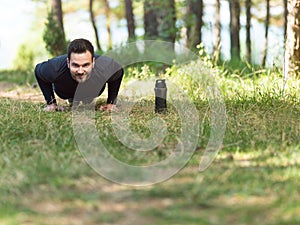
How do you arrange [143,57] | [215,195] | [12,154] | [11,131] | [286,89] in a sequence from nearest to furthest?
[215,195] < [12,154] < [11,131] < [286,89] < [143,57]

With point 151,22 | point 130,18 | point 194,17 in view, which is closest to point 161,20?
point 151,22

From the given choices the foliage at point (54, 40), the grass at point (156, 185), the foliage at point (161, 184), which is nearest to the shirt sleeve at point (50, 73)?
the foliage at point (161, 184)

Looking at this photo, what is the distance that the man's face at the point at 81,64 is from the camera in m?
5.16

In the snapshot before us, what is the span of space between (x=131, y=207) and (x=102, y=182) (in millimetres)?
438

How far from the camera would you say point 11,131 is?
4344 millimetres

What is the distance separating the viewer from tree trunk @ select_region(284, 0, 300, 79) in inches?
256

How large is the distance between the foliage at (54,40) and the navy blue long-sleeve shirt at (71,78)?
18.1 ft

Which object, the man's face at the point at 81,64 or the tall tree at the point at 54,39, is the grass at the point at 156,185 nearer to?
the man's face at the point at 81,64

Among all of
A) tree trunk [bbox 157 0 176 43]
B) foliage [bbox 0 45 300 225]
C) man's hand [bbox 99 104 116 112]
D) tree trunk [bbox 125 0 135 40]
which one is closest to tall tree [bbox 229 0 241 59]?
tree trunk [bbox 157 0 176 43]

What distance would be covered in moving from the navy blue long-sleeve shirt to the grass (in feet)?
2.66

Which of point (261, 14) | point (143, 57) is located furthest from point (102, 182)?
point (261, 14)

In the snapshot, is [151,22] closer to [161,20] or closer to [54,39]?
[161,20]

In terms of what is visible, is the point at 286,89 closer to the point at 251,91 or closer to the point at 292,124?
the point at 251,91

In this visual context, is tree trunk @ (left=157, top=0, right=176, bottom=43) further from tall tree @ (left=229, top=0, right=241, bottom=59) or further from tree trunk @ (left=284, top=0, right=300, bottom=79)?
tree trunk @ (left=284, top=0, right=300, bottom=79)
